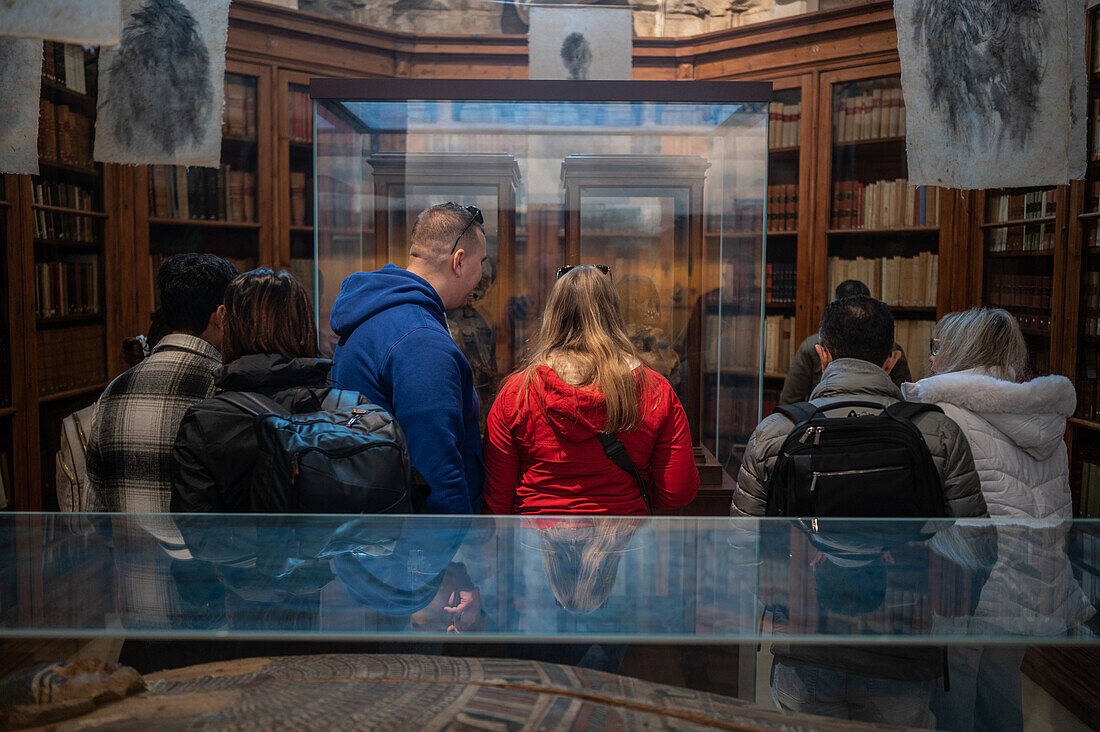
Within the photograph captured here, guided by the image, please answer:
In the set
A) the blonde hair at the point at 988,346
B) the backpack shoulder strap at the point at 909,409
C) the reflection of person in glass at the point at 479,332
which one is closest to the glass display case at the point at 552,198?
the reflection of person in glass at the point at 479,332

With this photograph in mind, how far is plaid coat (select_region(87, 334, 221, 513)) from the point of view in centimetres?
193

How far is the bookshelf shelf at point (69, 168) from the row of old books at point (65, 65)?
1.29 feet

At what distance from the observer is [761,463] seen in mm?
2072

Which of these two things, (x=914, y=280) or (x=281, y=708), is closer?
(x=281, y=708)

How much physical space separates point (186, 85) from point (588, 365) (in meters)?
2.81

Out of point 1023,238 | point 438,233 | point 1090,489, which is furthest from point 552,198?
point 1090,489

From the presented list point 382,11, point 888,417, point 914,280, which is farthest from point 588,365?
point 382,11

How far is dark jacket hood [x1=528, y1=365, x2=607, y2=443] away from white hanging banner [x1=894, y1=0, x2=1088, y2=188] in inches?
90.2

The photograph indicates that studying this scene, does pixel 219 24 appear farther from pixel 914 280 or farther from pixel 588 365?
pixel 914 280

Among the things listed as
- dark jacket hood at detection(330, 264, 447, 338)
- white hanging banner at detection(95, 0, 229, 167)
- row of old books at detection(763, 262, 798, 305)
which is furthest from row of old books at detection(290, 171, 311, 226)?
dark jacket hood at detection(330, 264, 447, 338)

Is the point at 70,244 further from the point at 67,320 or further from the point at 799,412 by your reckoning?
the point at 799,412

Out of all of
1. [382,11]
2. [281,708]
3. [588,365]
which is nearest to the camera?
[281,708]

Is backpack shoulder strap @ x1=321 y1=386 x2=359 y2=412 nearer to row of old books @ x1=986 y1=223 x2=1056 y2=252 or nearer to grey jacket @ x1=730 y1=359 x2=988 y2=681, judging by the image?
grey jacket @ x1=730 y1=359 x2=988 y2=681

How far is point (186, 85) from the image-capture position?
395 cm
